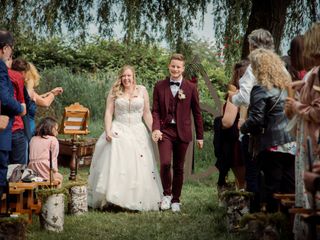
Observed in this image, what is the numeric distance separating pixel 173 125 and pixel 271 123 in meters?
2.47

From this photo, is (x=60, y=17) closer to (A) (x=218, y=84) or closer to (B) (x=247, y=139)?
(B) (x=247, y=139)

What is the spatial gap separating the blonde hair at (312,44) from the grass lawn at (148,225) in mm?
2285

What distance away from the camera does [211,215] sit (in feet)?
28.1

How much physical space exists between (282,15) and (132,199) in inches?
136

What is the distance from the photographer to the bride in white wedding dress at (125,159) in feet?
30.2

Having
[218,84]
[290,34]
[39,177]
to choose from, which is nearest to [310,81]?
[39,177]

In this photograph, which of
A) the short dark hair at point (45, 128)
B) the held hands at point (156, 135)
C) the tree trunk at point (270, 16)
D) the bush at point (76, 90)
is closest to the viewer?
the short dark hair at point (45, 128)

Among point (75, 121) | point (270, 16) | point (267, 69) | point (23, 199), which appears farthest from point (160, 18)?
point (267, 69)

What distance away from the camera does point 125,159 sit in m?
9.31

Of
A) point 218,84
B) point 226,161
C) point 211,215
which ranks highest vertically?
point 218,84

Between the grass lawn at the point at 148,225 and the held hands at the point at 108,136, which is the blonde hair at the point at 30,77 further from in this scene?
the grass lawn at the point at 148,225

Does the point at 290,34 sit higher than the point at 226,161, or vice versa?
the point at 290,34

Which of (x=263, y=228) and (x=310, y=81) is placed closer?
(x=310, y=81)

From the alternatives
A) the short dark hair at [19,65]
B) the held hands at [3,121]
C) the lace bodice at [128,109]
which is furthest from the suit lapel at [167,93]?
the held hands at [3,121]
